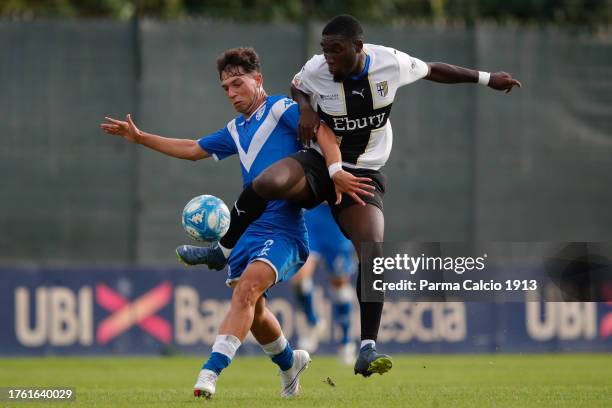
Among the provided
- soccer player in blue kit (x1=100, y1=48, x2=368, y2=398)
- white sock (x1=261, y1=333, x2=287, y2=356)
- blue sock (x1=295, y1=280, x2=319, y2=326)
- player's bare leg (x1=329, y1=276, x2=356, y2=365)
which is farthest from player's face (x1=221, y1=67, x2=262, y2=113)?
player's bare leg (x1=329, y1=276, x2=356, y2=365)

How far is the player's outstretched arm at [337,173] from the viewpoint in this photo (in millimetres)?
8258

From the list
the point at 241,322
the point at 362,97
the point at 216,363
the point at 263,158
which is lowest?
the point at 216,363

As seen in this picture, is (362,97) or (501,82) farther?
(501,82)

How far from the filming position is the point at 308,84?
8547 mm

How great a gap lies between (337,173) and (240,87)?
98cm

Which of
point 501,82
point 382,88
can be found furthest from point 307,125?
point 501,82

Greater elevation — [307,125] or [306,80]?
[306,80]

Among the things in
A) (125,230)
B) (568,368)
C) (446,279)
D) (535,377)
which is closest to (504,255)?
(568,368)

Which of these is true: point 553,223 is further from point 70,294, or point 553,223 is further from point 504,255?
point 70,294

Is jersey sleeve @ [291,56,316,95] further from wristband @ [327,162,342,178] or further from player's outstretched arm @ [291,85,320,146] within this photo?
wristband @ [327,162,342,178]

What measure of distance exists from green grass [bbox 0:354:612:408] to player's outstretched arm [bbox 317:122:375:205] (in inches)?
55.6

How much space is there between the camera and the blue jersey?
27.9 ft

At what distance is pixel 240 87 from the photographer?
862 cm

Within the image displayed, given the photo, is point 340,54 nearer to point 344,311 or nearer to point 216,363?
point 216,363
